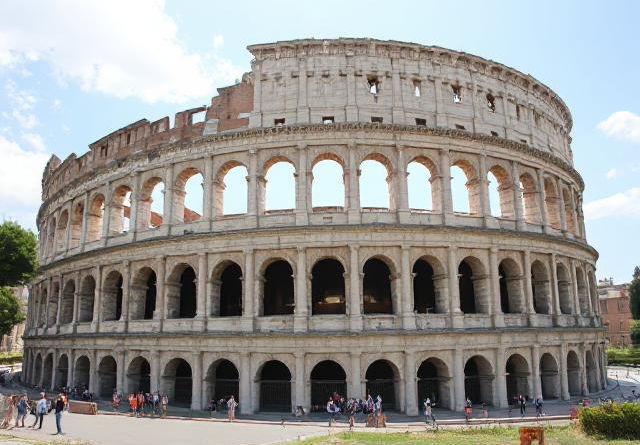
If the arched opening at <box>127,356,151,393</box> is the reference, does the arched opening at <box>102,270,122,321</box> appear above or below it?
above

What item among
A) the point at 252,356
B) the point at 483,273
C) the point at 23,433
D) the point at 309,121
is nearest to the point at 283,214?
the point at 309,121

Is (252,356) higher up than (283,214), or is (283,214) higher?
(283,214)

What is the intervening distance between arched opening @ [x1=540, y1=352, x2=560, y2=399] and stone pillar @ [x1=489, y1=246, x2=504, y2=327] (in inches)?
161

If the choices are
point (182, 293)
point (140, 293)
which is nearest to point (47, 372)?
point (140, 293)

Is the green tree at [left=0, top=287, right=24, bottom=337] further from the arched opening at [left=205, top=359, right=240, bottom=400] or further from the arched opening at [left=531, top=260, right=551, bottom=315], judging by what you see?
the arched opening at [left=531, top=260, right=551, bottom=315]

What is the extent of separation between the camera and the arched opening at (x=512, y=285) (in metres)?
25.6

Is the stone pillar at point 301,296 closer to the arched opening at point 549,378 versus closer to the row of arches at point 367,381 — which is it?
the row of arches at point 367,381

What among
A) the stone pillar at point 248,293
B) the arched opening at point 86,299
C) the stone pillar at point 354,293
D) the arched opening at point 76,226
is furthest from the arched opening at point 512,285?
the arched opening at point 76,226

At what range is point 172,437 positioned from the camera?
17469 millimetres

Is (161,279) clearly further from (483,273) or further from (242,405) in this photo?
(483,273)

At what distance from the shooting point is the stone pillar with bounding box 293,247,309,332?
22.3 meters

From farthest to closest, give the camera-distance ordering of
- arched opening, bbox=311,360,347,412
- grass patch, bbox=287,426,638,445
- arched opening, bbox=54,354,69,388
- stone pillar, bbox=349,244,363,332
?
1. arched opening, bbox=54,354,69,388
2. arched opening, bbox=311,360,347,412
3. stone pillar, bbox=349,244,363,332
4. grass patch, bbox=287,426,638,445

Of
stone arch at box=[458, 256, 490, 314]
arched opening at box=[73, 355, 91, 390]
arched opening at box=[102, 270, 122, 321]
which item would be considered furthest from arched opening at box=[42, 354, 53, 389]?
stone arch at box=[458, 256, 490, 314]

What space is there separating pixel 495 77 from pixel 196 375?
74.7 feet
